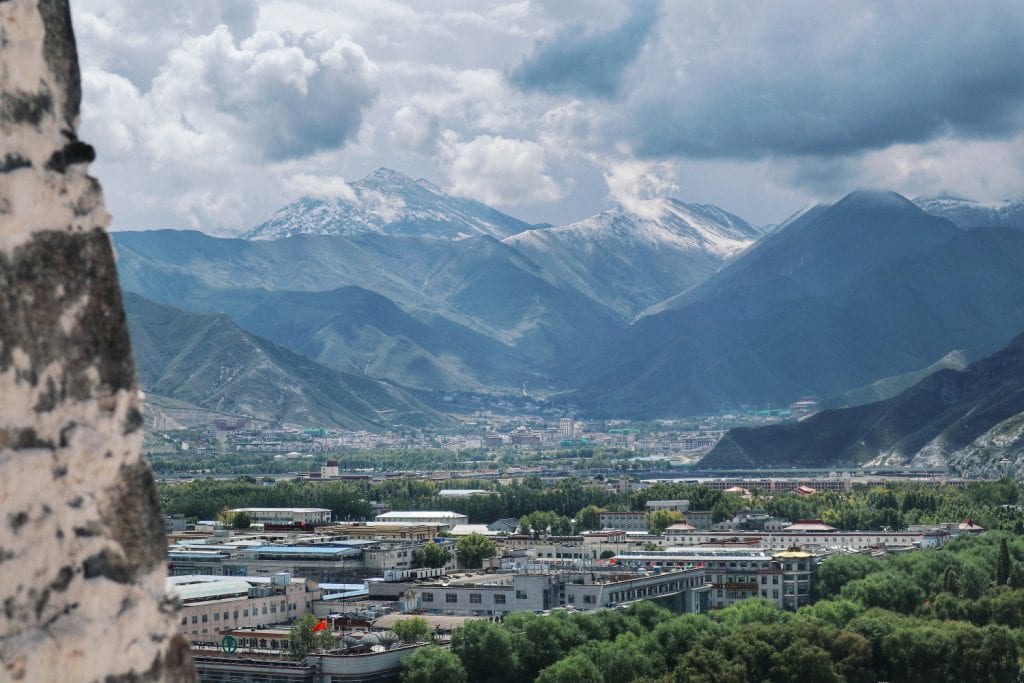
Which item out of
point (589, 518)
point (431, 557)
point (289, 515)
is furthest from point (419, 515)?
point (431, 557)

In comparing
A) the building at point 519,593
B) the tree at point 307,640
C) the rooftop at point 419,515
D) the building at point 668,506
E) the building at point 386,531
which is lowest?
the tree at point 307,640

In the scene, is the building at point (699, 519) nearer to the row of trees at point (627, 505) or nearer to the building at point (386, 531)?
the row of trees at point (627, 505)

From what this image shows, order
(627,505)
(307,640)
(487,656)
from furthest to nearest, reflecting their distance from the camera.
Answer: (627,505), (307,640), (487,656)

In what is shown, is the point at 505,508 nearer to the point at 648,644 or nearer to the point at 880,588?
the point at 880,588

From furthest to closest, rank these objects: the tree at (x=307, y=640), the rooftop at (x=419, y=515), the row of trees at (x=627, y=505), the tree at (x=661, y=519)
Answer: the rooftop at (x=419, y=515) < the row of trees at (x=627, y=505) < the tree at (x=661, y=519) < the tree at (x=307, y=640)

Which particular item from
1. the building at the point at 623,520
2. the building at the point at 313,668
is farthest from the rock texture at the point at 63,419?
the building at the point at 623,520

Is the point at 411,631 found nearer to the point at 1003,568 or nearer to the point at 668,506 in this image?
the point at 1003,568

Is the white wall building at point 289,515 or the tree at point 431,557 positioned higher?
the white wall building at point 289,515

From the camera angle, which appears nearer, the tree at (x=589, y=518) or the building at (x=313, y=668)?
the building at (x=313, y=668)
